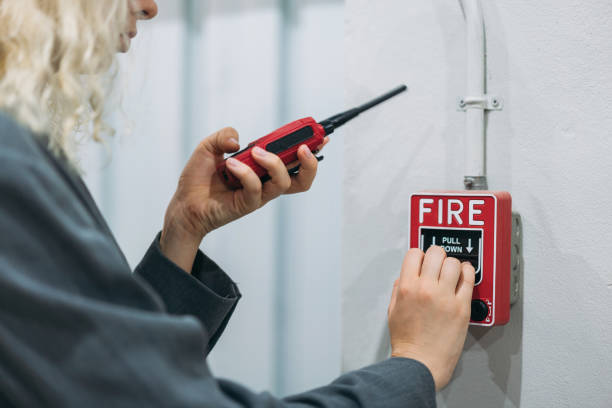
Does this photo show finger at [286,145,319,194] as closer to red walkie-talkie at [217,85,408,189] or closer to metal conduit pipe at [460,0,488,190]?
red walkie-talkie at [217,85,408,189]

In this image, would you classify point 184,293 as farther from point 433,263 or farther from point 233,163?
point 433,263

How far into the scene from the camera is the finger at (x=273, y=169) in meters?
0.63

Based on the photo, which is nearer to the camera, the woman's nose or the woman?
the woman

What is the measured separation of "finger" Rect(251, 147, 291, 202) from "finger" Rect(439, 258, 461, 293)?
22 centimetres

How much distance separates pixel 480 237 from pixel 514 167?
14 centimetres

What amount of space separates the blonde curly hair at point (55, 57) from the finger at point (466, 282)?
0.44 m

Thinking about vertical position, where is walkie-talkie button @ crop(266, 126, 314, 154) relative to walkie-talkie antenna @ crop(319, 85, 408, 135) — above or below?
below

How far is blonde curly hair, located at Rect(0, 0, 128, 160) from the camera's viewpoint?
400mm

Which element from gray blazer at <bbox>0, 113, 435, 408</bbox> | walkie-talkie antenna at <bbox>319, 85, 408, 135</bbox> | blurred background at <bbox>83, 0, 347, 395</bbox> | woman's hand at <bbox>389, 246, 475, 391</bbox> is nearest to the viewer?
gray blazer at <bbox>0, 113, 435, 408</bbox>

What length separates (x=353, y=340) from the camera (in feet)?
2.72

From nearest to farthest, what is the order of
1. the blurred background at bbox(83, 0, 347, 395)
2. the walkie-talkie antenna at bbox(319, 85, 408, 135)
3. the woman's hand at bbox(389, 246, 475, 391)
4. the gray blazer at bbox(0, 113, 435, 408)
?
1. the gray blazer at bbox(0, 113, 435, 408)
2. the woman's hand at bbox(389, 246, 475, 391)
3. the walkie-talkie antenna at bbox(319, 85, 408, 135)
4. the blurred background at bbox(83, 0, 347, 395)

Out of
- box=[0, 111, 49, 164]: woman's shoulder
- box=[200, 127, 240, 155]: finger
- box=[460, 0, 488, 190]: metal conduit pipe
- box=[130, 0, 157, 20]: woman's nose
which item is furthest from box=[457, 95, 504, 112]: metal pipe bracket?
box=[0, 111, 49, 164]: woman's shoulder

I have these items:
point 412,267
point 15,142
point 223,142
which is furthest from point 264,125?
point 15,142

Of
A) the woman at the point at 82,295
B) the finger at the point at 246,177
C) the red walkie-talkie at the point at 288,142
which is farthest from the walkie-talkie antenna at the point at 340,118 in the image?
the woman at the point at 82,295
